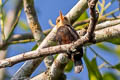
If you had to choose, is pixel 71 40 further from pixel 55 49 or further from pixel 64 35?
pixel 55 49

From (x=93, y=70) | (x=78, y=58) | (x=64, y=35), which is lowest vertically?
(x=93, y=70)

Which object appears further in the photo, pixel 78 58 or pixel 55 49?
pixel 78 58

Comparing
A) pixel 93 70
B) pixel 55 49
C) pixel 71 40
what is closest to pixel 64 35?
pixel 71 40

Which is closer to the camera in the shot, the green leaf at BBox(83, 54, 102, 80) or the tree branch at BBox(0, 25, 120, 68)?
the tree branch at BBox(0, 25, 120, 68)

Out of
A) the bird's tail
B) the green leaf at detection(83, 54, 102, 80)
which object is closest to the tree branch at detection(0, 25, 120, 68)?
the bird's tail

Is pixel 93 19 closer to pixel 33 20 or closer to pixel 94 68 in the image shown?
pixel 33 20

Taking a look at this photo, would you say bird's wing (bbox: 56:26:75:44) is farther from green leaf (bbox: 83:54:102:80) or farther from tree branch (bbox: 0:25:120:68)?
A: green leaf (bbox: 83:54:102:80)

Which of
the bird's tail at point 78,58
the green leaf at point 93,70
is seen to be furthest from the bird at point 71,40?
the green leaf at point 93,70

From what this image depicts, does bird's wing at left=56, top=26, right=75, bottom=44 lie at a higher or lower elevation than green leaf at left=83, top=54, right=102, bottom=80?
higher

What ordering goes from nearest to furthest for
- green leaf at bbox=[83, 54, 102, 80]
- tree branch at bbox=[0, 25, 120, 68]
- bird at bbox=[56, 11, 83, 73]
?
tree branch at bbox=[0, 25, 120, 68] → bird at bbox=[56, 11, 83, 73] → green leaf at bbox=[83, 54, 102, 80]

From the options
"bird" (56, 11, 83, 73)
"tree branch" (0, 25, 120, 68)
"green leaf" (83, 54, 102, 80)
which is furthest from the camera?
"green leaf" (83, 54, 102, 80)

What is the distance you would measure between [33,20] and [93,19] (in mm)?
915

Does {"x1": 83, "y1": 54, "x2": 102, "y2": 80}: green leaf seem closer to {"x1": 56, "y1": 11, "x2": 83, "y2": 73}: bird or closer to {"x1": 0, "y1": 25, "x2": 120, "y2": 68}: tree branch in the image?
{"x1": 56, "y1": 11, "x2": 83, "y2": 73}: bird

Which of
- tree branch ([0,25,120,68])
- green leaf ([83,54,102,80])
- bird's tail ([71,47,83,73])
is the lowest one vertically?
green leaf ([83,54,102,80])
